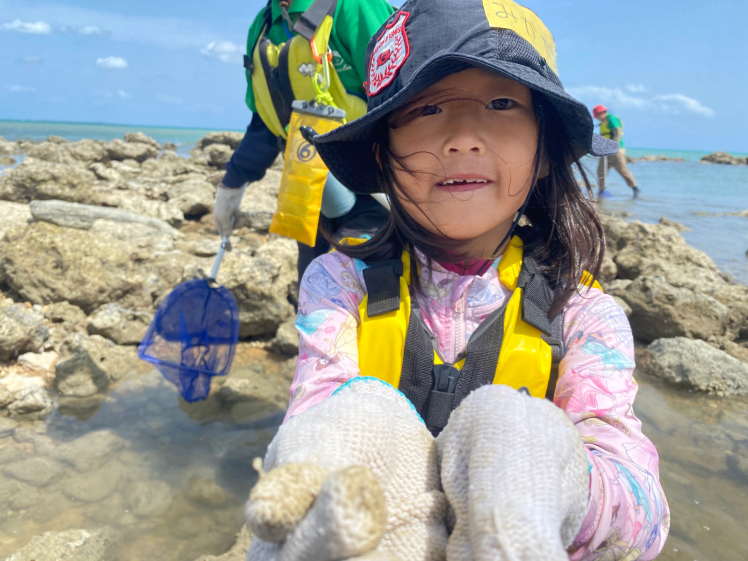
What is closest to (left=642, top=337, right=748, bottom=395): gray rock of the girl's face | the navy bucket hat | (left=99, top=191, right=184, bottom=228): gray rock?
the navy bucket hat

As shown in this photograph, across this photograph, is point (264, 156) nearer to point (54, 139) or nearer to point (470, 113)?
point (470, 113)

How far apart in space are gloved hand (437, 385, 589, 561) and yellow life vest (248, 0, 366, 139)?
7.27 feet

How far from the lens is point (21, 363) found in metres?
3.46

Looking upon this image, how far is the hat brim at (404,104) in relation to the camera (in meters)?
1.31

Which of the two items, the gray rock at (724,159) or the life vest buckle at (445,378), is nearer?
the life vest buckle at (445,378)

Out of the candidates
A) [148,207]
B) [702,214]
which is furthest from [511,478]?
[702,214]

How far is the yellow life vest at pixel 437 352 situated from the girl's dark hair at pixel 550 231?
0.37ft

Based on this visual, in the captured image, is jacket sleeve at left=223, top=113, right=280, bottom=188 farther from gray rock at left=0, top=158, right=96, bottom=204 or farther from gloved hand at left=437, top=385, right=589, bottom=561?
gray rock at left=0, top=158, right=96, bottom=204

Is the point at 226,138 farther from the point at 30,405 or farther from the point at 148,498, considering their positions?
the point at 148,498

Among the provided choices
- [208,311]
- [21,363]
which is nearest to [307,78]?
[208,311]

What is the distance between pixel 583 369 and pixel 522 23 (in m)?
1.04

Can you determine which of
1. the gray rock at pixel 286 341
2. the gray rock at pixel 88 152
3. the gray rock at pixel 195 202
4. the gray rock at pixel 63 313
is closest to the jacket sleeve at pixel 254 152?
the gray rock at pixel 286 341

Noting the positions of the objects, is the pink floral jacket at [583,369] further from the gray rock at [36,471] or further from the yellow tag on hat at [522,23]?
the gray rock at [36,471]

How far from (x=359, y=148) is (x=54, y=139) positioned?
3008 centimetres
